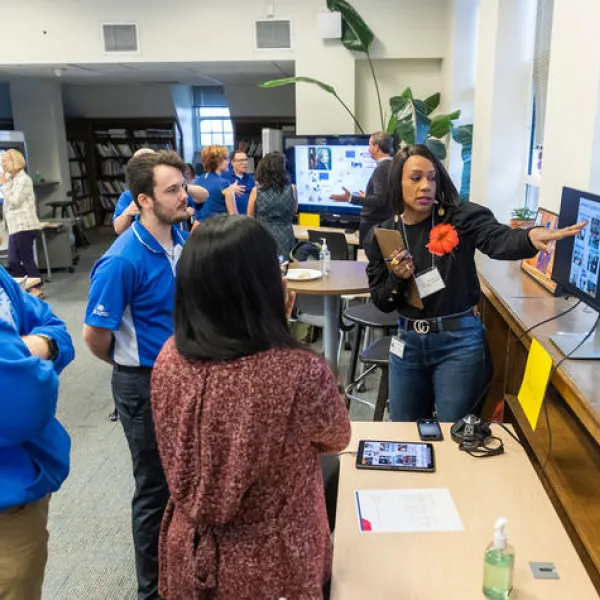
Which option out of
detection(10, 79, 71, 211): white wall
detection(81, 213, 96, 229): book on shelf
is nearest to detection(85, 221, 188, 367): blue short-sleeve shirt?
detection(10, 79, 71, 211): white wall

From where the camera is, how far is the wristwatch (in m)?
1.41

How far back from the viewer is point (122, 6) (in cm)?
591

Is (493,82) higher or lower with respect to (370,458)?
higher

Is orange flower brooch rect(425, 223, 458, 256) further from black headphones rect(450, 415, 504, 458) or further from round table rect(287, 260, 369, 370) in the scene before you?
round table rect(287, 260, 369, 370)

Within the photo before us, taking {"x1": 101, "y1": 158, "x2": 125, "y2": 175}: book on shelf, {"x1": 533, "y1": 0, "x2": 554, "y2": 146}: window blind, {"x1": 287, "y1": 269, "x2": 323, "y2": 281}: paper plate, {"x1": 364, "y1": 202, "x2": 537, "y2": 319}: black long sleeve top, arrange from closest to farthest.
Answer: {"x1": 364, "y1": 202, "x2": 537, "y2": 319}: black long sleeve top → {"x1": 287, "y1": 269, "x2": 323, "y2": 281}: paper plate → {"x1": 533, "y1": 0, "x2": 554, "y2": 146}: window blind → {"x1": 101, "y1": 158, "x2": 125, "y2": 175}: book on shelf

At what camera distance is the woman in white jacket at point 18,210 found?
6.10 m

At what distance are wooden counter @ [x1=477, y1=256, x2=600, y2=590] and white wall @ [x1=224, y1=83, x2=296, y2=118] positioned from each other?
7913 mm

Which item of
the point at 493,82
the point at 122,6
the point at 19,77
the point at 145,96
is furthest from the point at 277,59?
the point at 145,96

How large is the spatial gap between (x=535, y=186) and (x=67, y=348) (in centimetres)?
325

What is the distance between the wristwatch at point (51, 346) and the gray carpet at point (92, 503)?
3.73 feet

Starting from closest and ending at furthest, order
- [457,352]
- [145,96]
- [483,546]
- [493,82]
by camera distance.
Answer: [483,546]
[457,352]
[493,82]
[145,96]

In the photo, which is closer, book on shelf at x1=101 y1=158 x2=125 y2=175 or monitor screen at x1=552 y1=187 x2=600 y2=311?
monitor screen at x1=552 y1=187 x2=600 y2=311

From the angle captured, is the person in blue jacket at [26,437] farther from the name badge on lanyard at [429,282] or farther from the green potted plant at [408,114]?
the green potted plant at [408,114]

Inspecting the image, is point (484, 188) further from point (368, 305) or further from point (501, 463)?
point (501, 463)
